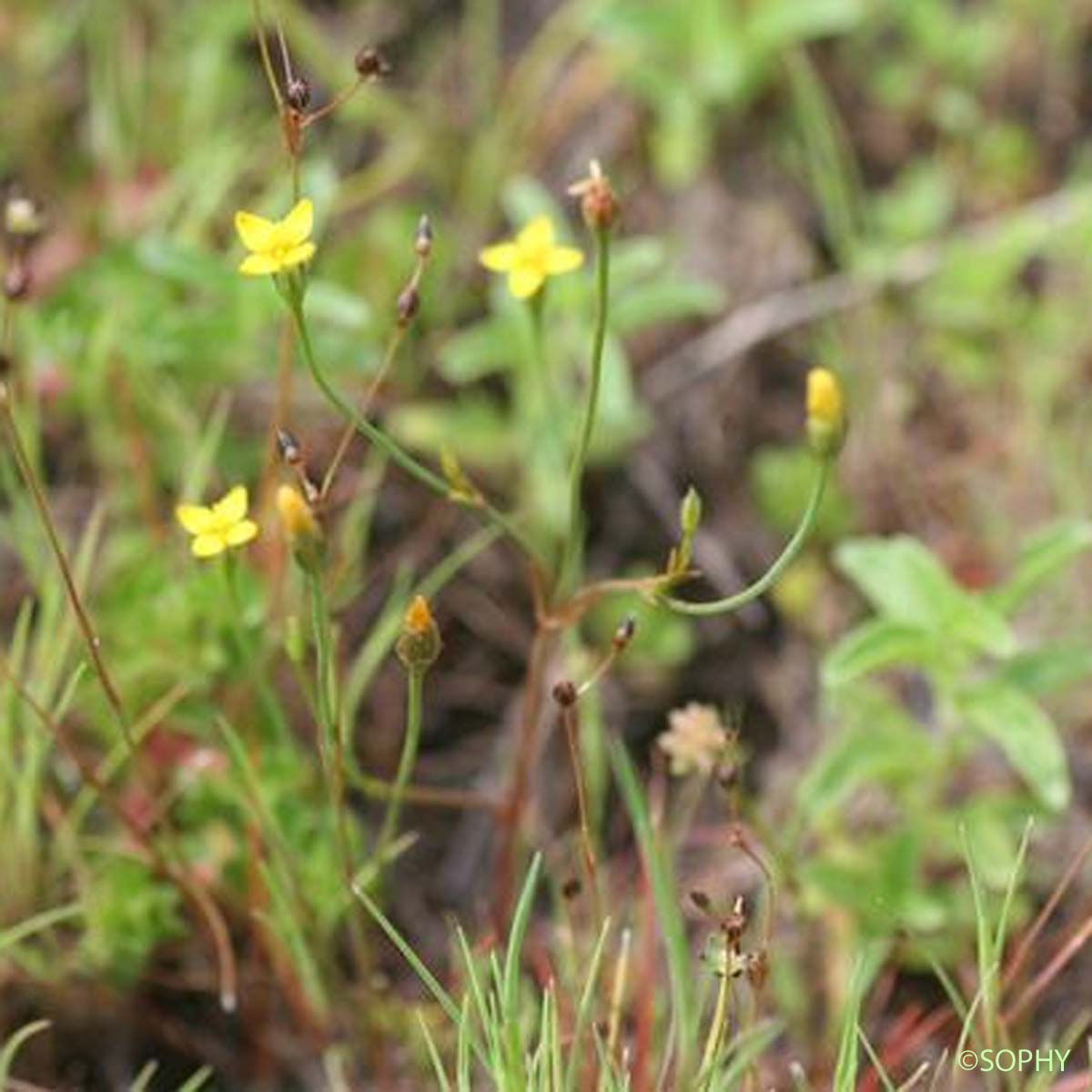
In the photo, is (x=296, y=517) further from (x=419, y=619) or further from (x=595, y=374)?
(x=595, y=374)

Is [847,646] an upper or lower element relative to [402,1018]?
upper

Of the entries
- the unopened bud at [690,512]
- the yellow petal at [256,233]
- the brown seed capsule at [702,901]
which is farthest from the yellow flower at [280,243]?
the brown seed capsule at [702,901]

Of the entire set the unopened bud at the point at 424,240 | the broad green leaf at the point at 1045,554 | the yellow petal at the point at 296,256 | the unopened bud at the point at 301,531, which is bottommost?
the broad green leaf at the point at 1045,554

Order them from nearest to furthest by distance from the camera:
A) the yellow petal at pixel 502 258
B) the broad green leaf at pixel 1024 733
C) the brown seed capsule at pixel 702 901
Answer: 1. the brown seed capsule at pixel 702 901
2. the yellow petal at pixel 502 258
3. the broad green leaf at pixel 1024 733

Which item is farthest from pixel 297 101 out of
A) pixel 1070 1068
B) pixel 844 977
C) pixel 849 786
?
pixel 1070 1068

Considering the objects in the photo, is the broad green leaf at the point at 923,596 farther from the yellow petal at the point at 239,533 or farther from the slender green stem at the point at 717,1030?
the yellow petal at the point at 239,533

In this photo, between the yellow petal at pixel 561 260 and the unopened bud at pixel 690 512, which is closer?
the unopened bud at pixel 690 512

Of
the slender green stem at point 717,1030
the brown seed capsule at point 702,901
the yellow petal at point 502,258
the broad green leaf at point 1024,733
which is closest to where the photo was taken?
the slender green stem at point 717,1030

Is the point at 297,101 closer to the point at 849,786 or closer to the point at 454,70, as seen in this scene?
the point at 849,786

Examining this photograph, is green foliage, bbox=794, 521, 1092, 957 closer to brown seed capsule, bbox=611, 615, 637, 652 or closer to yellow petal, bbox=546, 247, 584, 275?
brown seed capsule, bbox=611, 615, 637, 652
